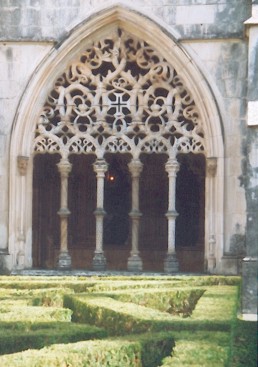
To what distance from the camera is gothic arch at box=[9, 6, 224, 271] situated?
12.9m

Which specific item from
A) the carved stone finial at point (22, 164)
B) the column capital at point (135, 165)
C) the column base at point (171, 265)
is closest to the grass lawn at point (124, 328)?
the column base at point (171, 265)

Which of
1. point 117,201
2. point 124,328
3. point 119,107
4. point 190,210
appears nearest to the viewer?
point 124,328

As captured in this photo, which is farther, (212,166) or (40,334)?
(212,166)

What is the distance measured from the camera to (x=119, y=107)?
43.9ft

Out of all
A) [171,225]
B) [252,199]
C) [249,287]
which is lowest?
[249,287]

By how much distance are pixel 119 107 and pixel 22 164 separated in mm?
1656

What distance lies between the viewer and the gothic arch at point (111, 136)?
12875 millimetres

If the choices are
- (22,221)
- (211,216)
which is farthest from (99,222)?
(211,216)

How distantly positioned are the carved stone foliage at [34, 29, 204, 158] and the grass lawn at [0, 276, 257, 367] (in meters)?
3.10

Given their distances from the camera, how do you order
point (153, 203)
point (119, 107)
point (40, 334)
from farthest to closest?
1. point (153, 203)
2. point (119, 107)
3. point (40, 334)

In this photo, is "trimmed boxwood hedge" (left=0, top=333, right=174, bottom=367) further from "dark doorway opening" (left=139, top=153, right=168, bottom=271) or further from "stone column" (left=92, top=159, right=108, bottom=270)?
"dark doorway opening" (left=139, top=153, right=168, bottom=271)

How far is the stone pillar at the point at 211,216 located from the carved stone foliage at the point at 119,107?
0.41m

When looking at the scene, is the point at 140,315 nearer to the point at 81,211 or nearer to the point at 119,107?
the point at 119,107

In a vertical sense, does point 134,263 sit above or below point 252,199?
below
